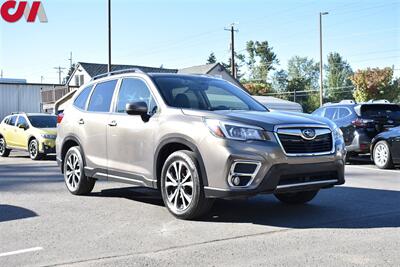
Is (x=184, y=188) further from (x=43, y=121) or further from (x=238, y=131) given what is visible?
(x=43, y=121)

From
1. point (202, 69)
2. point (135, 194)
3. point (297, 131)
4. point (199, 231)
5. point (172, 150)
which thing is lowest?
point (199, 231)


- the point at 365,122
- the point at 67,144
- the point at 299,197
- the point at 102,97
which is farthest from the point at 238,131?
the point at 365,122

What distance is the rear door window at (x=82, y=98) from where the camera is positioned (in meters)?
8.20

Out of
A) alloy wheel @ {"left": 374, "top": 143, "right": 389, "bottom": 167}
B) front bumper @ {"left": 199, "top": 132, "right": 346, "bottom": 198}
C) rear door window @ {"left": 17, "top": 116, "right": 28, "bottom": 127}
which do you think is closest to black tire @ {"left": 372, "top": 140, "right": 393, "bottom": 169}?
alloy wheel @ {"left": 374, "top": 143, "right": 389, "bottom": 167}

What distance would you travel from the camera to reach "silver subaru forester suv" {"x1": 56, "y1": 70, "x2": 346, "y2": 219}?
18.4 feet

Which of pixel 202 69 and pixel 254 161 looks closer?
pixel 254 161

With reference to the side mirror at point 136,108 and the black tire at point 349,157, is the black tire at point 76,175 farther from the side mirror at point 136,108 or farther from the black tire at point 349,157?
the black tire at point 349,157

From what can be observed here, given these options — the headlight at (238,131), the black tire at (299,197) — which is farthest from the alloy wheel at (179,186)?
the black tire at (299,197)

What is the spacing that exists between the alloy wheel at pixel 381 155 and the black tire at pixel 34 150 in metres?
9.32

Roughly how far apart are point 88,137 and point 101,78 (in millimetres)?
969

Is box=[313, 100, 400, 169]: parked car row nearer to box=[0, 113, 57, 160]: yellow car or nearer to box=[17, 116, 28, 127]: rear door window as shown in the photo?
box=[0, 113, 57, 160]: yellow car

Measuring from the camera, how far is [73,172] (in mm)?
8172

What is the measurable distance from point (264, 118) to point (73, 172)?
11.7ft

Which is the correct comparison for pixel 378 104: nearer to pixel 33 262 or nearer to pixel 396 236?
pixel 396 236
